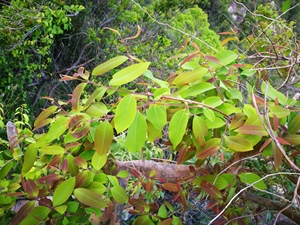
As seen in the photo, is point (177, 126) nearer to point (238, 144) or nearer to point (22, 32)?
point (238, 144)

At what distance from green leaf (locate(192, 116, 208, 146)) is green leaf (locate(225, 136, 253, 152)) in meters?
0.05

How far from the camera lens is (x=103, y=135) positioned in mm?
574

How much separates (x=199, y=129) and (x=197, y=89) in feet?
0.31

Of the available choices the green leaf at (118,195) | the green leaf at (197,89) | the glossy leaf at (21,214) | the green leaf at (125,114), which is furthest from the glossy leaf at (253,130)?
the glossy leaf at (21,214)

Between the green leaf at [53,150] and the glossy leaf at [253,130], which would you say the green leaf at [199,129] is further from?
the green leaf at [53,150]

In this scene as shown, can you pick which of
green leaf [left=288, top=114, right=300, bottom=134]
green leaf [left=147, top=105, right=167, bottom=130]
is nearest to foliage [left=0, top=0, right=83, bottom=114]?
green leaf [left=147, top=105, right=167, bottom=130]

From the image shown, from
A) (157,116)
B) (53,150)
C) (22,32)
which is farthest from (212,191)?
(22,32)

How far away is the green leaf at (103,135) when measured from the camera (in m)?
0.57

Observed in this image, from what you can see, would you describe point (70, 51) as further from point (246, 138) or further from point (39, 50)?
point (246, 138)

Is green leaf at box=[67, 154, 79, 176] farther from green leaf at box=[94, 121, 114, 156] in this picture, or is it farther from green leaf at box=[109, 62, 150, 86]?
green leaf at box=[109, 62, 150, 86]

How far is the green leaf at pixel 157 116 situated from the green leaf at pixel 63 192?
22 centimetres

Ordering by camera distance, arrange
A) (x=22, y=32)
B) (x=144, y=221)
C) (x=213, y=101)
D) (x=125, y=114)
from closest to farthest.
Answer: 1. (x=125, y=114)
2. (x=213, y=101)
3. (x=144, y=221)
4. (x=22, y=32)

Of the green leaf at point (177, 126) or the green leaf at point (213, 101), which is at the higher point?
the green leaf at point (213, 101)

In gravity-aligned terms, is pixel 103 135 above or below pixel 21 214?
above
